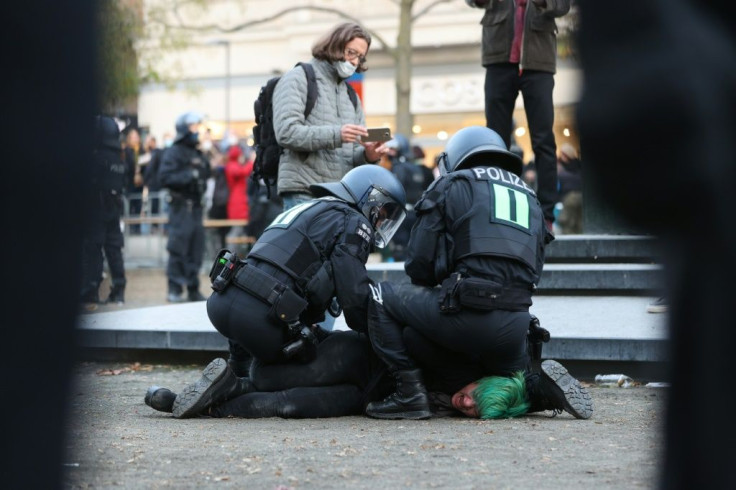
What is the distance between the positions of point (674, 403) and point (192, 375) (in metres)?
6.81

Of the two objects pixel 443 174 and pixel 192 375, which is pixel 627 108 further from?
pixel 192 375

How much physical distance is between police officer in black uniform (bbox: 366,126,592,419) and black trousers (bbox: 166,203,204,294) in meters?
7.47

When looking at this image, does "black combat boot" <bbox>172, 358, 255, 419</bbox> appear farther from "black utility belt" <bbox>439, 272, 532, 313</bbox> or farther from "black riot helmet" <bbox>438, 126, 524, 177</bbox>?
"black riot helmet" <bbox>438, 126, 524, 177</bbox>

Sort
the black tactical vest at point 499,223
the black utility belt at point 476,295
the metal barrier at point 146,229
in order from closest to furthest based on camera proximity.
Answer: the black utility belt at point 476,295, the black tactical vest at point 499,223, the metal barrier at point 146,229

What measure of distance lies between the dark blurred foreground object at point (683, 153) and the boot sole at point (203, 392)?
15.3 feet

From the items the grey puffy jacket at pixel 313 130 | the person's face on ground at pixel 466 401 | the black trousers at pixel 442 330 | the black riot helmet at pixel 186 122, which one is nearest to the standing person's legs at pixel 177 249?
the black riot helmet at pixel 186 122

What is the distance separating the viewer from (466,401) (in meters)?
5.87

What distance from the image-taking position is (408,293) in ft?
19.2

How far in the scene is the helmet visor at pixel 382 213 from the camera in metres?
6.31

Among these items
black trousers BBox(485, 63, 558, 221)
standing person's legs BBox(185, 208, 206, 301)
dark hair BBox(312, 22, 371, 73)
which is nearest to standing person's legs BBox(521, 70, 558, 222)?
black trousers BBox(485, 63, 558, 221)

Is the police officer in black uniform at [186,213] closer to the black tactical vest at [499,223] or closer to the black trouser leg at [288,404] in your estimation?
the black trouser leg at [288,404]

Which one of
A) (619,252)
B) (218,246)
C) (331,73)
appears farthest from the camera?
(218,246)

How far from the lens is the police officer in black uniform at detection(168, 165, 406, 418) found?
583 cm

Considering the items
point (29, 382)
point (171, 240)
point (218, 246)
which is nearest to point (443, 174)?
point (29, 382)
